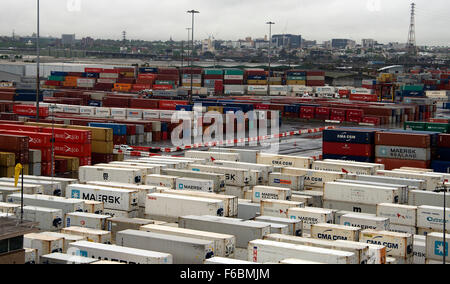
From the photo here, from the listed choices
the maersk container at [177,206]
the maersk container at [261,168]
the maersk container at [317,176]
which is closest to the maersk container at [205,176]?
the maersk container at [261,168]

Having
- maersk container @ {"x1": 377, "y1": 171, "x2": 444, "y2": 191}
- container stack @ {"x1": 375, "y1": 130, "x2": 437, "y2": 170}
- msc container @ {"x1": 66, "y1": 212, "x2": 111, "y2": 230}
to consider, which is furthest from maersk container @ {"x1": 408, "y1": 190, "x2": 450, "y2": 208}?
msc container @ {"x1": 66, "y1": 212, "x2": 111, "y2": 230}

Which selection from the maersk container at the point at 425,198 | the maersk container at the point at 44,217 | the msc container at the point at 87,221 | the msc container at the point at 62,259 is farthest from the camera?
the maersk container at the point at 425,198

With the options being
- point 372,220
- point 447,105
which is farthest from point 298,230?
point 447,105

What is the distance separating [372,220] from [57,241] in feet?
49.9

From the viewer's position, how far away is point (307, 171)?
141 feet

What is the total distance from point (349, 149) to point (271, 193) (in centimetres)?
1879

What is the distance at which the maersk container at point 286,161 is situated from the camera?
153 ft

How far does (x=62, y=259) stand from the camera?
24.2m

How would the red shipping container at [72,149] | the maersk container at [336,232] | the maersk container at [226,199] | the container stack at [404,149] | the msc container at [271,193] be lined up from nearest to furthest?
the maersk container at [336,232]
the maersk container at [226,199]
the msc container at [271,193]
the red shipping container at [72,149]
the container stack at [404,149]

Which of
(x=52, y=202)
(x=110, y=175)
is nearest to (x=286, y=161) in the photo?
(x=110, y=175)

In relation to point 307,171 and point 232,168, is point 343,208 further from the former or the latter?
point 232,168

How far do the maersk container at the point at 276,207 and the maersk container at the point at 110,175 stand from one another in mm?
9626

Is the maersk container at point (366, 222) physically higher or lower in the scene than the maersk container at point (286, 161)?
lower

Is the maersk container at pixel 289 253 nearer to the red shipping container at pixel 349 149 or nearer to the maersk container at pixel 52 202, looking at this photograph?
the maersk container at pixel 52 202
